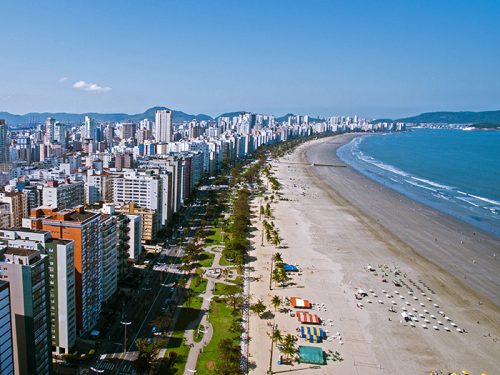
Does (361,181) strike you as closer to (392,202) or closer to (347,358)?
(392,202)

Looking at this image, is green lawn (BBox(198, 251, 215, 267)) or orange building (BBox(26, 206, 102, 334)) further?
green lawn (BBox(198, 251, 215, 267))

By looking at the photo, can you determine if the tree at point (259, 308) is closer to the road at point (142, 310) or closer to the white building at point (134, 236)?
the road at point (142, 310)

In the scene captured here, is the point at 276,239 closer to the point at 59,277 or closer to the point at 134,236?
the point at 134,236

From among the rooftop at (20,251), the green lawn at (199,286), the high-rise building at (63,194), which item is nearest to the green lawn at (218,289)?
the green lawn at (199,286)

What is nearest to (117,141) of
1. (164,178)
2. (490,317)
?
(164,178)

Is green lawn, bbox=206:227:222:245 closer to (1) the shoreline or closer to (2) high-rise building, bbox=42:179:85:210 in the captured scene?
(2) high-rise building, bbox=42:179:85:210

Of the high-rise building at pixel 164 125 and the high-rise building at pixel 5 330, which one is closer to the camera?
the high-rise building at pixel 5 330

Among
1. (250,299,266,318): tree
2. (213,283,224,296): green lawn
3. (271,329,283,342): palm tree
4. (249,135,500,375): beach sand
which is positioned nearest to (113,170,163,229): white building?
(249,135,500,375): beach sand
